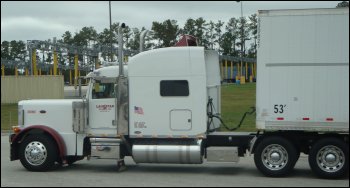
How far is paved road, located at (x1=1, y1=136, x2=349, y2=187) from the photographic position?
997 cm

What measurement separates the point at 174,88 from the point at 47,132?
299cm

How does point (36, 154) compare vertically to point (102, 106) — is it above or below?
below

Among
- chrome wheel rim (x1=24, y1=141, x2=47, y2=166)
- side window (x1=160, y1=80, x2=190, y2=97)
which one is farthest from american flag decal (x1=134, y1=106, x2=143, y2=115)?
chrome wheel rim (x1=24, y1=141, x2=47, y2=166)

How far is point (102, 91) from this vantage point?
11.9m

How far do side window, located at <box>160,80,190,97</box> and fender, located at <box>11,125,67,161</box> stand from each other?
2.48 meters

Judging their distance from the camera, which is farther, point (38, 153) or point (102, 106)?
point (102, 106)

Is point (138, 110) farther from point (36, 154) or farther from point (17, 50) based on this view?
point (17, 50)

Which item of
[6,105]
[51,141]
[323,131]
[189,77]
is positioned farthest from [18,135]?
[6,105]

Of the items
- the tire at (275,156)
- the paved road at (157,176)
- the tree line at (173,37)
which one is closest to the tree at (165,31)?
the tree line at (173,37)

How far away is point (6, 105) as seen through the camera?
3588 cm

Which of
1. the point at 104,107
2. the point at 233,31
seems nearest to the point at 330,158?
the point at 104,107

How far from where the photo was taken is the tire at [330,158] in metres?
10.2

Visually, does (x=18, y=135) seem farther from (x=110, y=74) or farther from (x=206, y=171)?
(x=206, y=171)

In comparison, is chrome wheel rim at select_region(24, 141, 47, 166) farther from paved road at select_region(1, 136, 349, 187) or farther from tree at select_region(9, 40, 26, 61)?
tree at select_region(9, 40, 26, 61)
